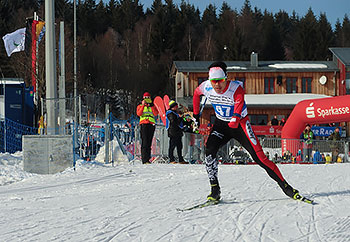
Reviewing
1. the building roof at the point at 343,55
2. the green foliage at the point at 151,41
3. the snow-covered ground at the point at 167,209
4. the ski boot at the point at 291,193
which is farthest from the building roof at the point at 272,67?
the ski boot at the point at 291,193

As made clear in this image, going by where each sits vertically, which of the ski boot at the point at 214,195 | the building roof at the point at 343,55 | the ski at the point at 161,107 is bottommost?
the ski boot at the point at 214,195

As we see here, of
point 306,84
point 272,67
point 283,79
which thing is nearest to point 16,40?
point 272,67

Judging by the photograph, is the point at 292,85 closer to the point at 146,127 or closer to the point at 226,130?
the point at 146,127

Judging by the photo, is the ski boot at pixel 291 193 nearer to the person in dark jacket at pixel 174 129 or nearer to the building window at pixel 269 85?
the person in dark jacket at pixel 174 129

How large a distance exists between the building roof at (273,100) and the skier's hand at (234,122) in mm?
→ 26107

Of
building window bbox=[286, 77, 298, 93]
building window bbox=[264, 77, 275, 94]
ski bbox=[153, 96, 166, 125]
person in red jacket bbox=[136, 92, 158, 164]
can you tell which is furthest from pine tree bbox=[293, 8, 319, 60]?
person in red jacket bbox=[136, 92, 158, 164]

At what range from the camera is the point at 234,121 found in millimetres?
5477

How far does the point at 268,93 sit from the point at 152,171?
26911 millimetres

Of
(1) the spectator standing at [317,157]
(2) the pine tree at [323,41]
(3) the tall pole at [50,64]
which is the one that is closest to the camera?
(3) the tall pole at [50,64]

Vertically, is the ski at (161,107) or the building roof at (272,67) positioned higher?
the building roof at (272,67)

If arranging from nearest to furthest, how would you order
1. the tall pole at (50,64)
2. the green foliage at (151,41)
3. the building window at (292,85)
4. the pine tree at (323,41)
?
the tall pole at (50,64), the building window at (292,85), the green foliage at (151,41), the pine tree at (323,41)

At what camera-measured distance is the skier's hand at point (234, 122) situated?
5.45 m

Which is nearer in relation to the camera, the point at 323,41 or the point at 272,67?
the point at 272,67

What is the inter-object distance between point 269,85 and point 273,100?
6.99 ft
